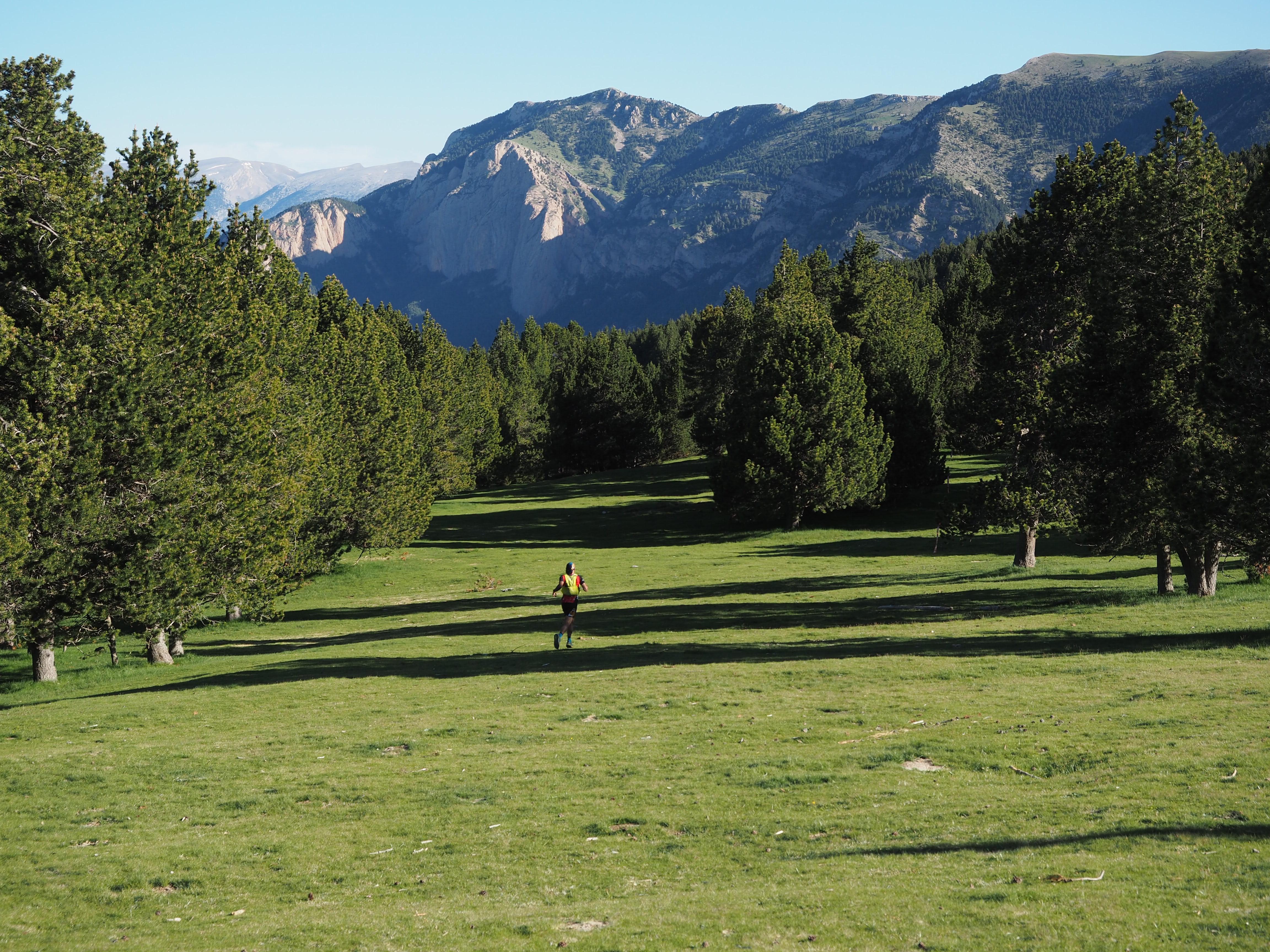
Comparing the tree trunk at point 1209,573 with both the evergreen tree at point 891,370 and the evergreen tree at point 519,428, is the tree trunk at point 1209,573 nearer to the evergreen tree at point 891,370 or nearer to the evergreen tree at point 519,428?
the evergreen tree at point 891,370

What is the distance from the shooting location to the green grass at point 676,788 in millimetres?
10719

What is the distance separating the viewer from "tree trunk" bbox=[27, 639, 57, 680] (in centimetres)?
3133

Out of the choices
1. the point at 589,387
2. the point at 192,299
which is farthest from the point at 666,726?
the point at 589,387

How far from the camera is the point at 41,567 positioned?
26719 mm

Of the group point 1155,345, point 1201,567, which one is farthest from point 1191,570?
point 1155,345

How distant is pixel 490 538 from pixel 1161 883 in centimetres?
6733

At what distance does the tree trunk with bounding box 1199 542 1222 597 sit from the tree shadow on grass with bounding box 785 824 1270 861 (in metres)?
23.1

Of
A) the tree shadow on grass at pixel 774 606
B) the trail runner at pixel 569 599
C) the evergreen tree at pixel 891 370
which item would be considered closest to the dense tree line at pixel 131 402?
the tree shadow on grass at pixel 774 606

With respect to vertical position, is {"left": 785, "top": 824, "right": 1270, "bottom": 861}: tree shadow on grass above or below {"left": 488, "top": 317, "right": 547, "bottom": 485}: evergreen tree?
below

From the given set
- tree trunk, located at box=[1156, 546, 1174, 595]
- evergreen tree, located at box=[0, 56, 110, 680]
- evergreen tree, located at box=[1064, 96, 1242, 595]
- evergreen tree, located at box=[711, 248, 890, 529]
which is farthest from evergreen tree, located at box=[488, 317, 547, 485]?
evergreen tree, located at box=[1064, 96, 1242, 595]

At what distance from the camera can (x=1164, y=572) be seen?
3447cm

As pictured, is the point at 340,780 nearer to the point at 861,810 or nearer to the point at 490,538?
the point at 861,810

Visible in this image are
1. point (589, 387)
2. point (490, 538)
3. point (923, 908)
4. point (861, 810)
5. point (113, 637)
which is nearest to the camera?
point (923, 908)

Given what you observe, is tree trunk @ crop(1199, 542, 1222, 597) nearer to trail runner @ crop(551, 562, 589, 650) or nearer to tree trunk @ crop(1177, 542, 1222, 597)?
tree trunk @ crop(1177, 542, 1222, 597)
